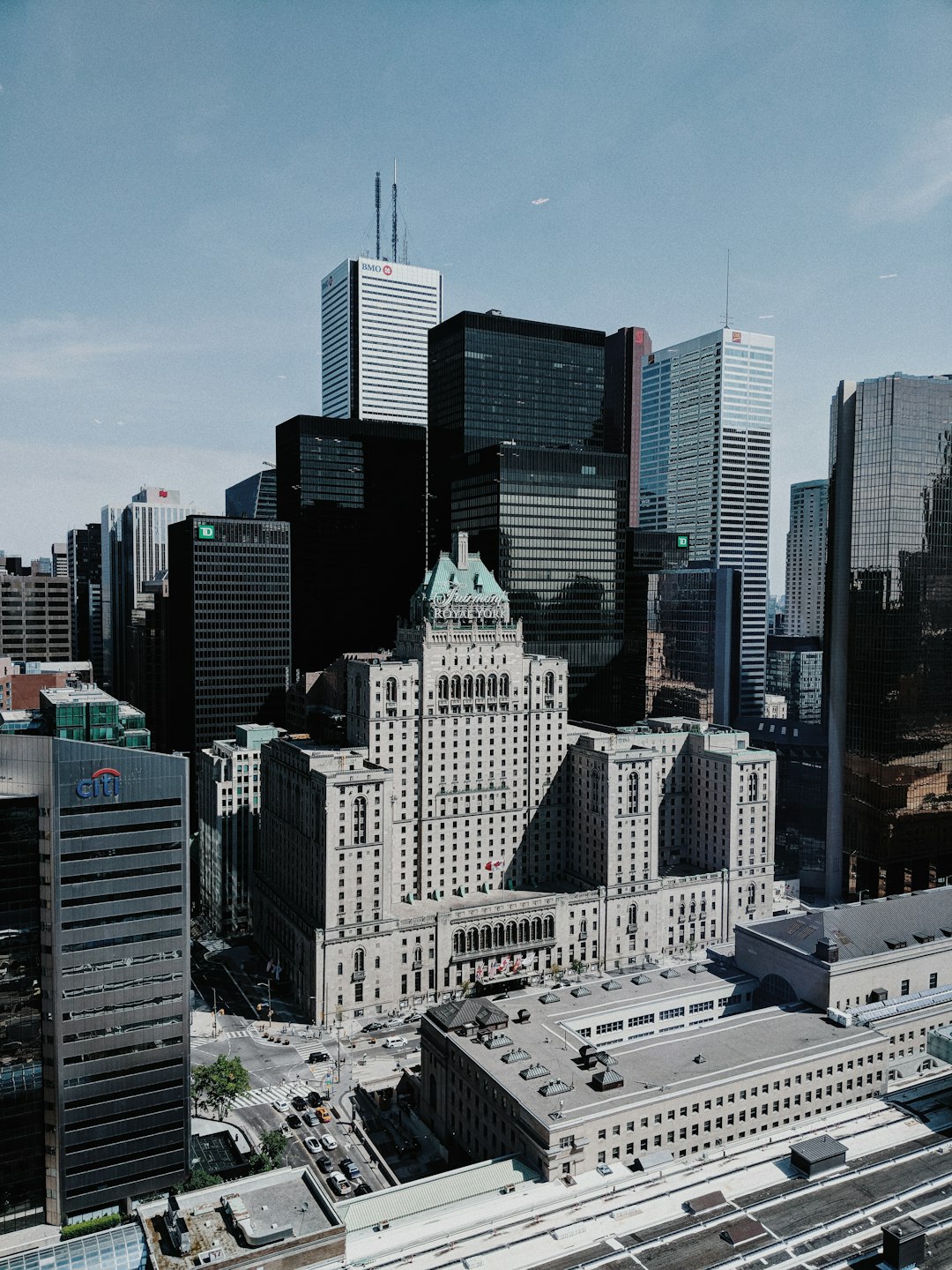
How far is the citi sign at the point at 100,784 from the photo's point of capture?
124125 mm

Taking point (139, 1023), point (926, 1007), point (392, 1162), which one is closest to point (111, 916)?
point (139, 1023)

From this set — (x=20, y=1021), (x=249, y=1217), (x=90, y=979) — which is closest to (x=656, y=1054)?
(x=249, y=1217)

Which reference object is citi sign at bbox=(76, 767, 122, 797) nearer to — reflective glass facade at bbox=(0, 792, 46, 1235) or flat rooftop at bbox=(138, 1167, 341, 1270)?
reflective glass facade at bbox=(0, 792, 46, 1235)

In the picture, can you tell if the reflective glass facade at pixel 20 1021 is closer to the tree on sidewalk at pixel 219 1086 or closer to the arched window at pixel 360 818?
the tree on sidewalk at pixel 219 1086

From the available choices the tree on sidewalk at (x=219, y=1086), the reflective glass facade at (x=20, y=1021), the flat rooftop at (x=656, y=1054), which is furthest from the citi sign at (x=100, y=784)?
the flat rooftop at (x=656, y=1054)

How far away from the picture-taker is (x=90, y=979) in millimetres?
125188

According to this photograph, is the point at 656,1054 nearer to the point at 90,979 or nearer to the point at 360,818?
the point at 360,818

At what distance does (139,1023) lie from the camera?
5059 inches

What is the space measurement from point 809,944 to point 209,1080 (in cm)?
10382

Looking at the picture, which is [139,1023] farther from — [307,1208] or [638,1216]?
[638,1216]

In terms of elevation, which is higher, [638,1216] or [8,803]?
[8,803]

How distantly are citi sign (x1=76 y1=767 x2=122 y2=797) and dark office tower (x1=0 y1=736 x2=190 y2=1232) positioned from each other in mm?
148

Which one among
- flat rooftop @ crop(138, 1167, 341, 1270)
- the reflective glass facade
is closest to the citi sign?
the reflective glass facade

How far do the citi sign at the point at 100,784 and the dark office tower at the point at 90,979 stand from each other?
5.8 inches
